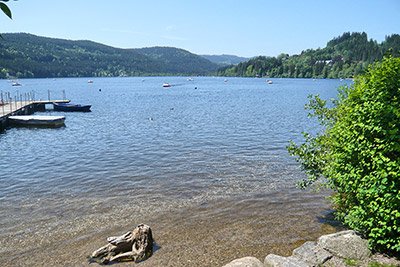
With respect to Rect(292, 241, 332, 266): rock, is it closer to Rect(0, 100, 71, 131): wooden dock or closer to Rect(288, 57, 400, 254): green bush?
Rect(288, 57, 400, 254): green bush

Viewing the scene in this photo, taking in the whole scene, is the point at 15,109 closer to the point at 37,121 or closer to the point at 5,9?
the point at 37,121

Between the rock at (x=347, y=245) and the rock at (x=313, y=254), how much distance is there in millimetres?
251

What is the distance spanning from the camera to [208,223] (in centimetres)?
1695

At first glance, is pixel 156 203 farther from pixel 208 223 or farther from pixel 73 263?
pixel 73 263

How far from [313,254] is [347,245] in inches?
51.3

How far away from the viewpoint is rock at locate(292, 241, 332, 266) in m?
11.5

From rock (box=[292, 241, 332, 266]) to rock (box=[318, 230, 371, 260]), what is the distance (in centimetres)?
25

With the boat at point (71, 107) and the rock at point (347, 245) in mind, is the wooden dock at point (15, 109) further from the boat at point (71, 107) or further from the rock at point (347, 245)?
the rock at point (347, 245)

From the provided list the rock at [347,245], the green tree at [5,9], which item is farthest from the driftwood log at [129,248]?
the green tree at [5,9]

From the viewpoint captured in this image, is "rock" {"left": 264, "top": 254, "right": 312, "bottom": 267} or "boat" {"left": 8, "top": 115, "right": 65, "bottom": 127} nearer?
"rock" {"left": 264, "top": 254, "right": 312, "bottom": 267}

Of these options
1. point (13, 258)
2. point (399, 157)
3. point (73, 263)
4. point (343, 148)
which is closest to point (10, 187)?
point (13, 258)

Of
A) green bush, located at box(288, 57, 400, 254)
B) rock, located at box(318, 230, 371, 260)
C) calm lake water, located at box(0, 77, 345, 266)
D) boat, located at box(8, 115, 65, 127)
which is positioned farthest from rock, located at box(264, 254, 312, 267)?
boat, located at box(8, 115, 65, 127)

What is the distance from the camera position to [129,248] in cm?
1409

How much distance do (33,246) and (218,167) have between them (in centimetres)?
1623
